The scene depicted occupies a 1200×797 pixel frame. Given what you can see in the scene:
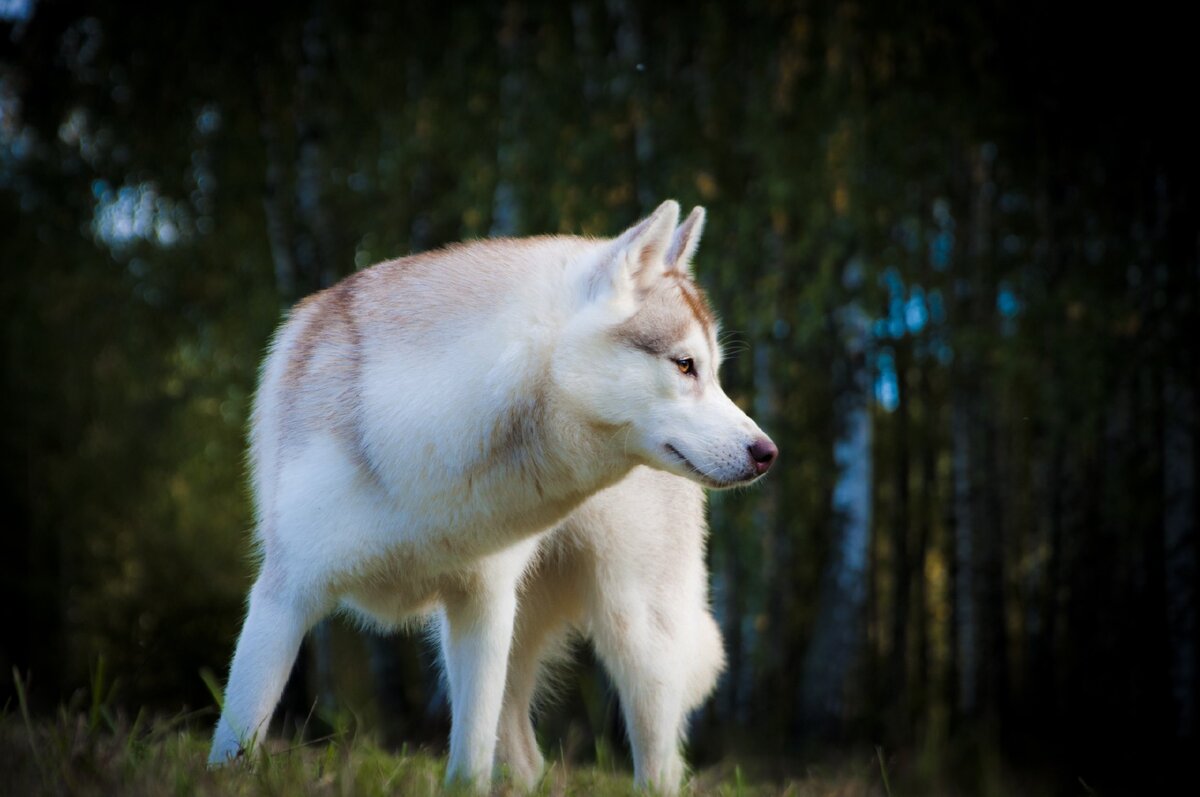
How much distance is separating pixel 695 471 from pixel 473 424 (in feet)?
2.14

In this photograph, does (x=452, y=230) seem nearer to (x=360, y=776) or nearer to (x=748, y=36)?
(x=748, y=36)

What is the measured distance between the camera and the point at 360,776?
2.83 m

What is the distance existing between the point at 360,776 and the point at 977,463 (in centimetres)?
1016

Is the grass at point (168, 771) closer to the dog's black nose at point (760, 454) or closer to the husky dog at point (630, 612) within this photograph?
the husky dog at point (630, 612)

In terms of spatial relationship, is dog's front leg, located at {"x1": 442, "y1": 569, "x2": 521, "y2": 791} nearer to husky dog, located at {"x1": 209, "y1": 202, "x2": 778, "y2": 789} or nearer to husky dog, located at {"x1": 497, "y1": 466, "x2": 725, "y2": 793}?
husky dog, located at {"x1": 209, "y1": 202, "x2": 778, "y2": 789}

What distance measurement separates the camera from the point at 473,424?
331 cm

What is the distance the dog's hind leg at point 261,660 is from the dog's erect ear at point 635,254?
1313mm

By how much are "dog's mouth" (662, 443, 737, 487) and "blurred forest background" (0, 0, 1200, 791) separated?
542cm

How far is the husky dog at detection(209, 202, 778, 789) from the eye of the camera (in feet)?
10.7

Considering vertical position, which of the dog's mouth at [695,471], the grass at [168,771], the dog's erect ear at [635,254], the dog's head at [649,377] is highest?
the dog's erect ear at [635,254]

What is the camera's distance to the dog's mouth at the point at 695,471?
319 cm

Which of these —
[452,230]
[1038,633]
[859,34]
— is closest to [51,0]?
[452,230]

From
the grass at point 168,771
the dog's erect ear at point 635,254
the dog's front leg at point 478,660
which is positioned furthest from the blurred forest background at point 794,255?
the dog's erect ear at point 635,254

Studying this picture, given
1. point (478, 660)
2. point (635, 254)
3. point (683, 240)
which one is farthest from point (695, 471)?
point (478, 660)
